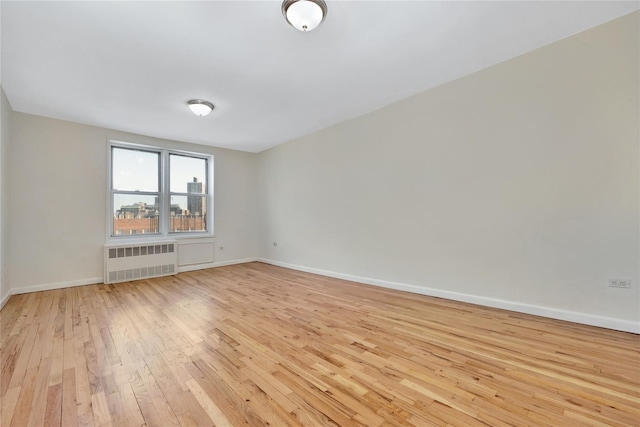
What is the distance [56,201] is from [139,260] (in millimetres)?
1495

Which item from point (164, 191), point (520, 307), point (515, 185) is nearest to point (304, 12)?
point (515, 185)

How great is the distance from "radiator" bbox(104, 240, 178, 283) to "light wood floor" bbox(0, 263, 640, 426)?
1238 mm

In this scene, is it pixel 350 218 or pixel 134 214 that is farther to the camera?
pixel 134 214

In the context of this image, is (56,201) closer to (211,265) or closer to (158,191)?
(158,191)

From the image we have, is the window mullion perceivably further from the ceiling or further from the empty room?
the ceiling

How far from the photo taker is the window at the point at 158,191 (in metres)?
4.89

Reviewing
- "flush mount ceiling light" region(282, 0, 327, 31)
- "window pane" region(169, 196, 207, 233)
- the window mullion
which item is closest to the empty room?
"flush mount ceiling light" region(282, 0, 327, 31)

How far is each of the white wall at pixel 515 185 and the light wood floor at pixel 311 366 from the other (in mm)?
386

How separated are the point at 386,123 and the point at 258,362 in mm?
3517

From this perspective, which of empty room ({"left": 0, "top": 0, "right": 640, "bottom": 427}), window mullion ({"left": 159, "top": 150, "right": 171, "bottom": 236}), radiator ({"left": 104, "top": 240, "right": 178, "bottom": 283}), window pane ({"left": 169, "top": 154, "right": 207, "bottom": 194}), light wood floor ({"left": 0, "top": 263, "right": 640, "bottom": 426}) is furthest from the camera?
window pane ({"left": 169, "top": 154, "right": 207, "bottom": 194})

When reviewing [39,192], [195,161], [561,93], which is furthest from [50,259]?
[561,93]

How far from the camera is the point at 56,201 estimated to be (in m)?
4.19

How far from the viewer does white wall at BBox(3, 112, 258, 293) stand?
12.8 ft

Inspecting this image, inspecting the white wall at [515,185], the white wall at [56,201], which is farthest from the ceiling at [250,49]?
the white wall at [56,201]
